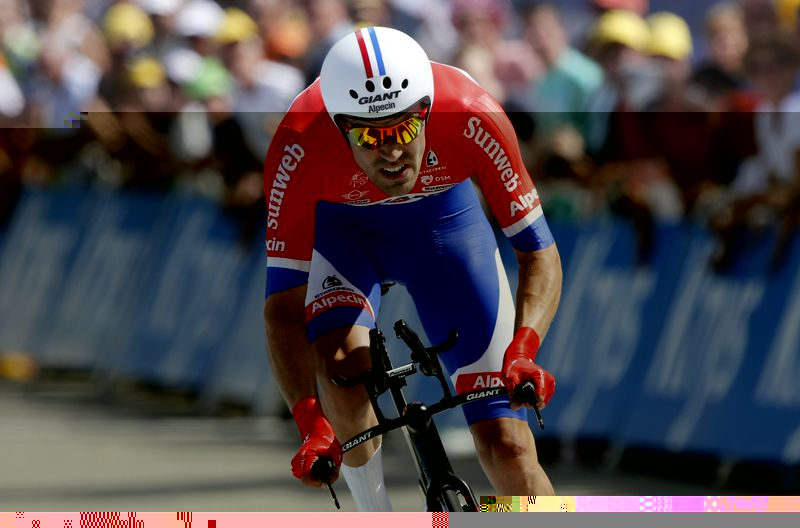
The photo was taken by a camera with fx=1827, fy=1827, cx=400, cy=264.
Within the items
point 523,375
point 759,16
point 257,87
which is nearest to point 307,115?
point 523,375

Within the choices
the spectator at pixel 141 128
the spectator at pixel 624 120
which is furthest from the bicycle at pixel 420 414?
the spectator at pixel 141 128

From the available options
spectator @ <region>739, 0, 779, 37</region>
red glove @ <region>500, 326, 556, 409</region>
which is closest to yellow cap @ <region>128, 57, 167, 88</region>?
spectator @ <region>739, 0, 779, 37</region>

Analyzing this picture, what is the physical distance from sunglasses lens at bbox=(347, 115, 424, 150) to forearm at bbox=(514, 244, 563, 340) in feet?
1.83

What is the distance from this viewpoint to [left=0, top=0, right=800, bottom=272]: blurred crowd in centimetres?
859

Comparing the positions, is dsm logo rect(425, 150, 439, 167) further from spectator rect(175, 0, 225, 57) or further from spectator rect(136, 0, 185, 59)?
spectator rect(136, 0, 185, 59)

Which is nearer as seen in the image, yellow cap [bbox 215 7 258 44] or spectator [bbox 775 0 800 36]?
spectator [bbox 775 0 800 36]

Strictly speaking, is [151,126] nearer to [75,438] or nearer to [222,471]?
[75,438]

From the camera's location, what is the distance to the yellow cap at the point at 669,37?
30.5 feet

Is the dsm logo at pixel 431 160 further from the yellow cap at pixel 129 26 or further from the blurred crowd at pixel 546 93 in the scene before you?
the yellow cap at pixel 129 26

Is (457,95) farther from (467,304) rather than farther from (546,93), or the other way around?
(546,93)

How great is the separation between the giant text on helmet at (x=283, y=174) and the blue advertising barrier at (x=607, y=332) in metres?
3.43

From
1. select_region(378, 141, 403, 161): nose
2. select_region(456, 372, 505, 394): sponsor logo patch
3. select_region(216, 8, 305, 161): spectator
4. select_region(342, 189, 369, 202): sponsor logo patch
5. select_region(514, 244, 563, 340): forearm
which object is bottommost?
select_region(456, 372, 505, 394): sponsor logo patch

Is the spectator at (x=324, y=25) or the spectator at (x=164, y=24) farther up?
the spectator at (x=164, y=24)

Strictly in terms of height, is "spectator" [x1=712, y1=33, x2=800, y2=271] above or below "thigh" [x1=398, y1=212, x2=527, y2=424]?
above
